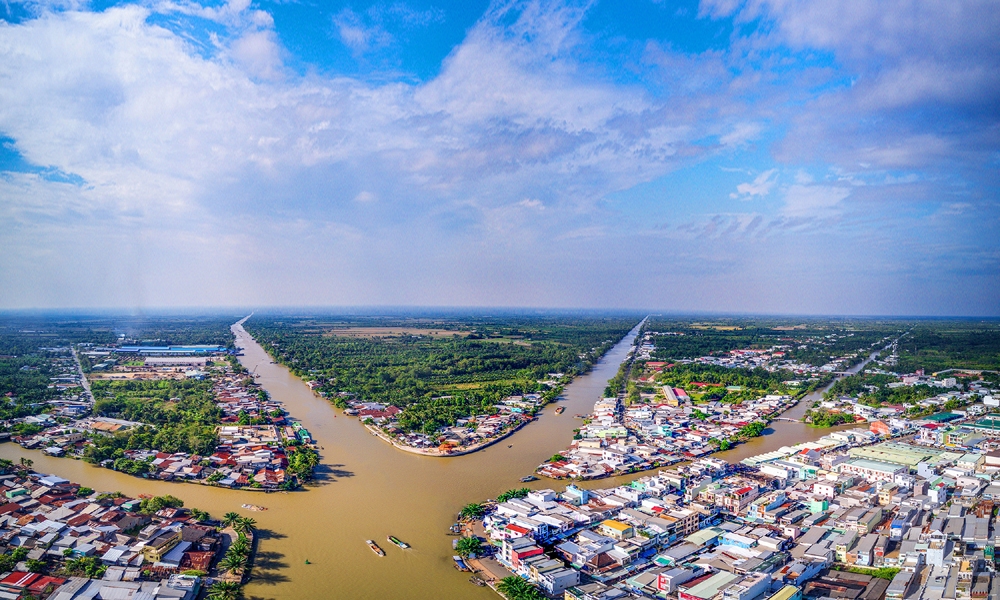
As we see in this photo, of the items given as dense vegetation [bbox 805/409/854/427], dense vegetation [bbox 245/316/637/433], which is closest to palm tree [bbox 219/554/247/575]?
dense vegetation [bbox 245/316/637/433]

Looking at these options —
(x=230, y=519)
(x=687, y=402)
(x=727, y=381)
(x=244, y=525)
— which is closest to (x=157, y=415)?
(x=230, y=519)

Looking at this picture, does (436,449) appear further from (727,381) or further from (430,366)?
(727,381)

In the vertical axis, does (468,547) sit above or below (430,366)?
below

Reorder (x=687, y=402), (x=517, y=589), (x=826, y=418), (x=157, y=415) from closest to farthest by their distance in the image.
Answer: (x=517, y=589) → (x=157, y=415) → (x=826, y=418) → (x=687, y=402)

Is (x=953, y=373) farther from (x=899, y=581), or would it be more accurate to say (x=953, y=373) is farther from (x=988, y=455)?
(x=899, y=581)

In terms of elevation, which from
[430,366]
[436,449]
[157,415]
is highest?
[430,366]

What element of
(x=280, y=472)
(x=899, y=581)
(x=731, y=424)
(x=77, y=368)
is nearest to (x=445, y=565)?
(x=280, y=472)
